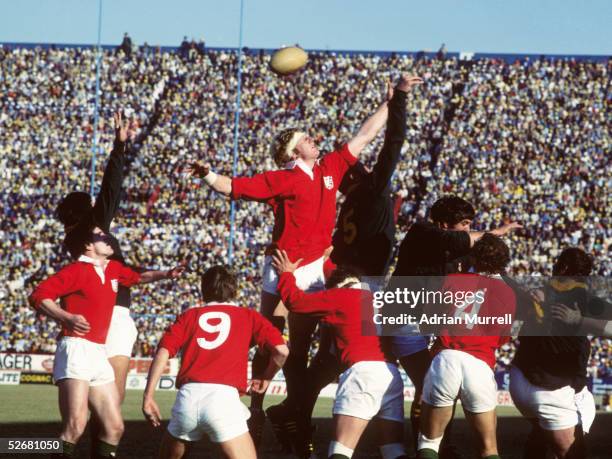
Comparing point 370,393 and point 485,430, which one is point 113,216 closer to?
point 370,393

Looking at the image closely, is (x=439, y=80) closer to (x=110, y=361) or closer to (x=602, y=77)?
(x=602, y=77)

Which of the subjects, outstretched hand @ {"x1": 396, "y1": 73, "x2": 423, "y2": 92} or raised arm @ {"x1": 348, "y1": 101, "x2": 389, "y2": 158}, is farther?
raised arm @ {"x1": 348, "y1": 101, "x2": 389, "y2": 158}

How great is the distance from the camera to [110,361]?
7305 millimetres

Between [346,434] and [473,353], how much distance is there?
1047 mm

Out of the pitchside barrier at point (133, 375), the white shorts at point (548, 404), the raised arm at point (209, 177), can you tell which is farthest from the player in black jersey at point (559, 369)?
the pitchside barrier at point (133, 375)

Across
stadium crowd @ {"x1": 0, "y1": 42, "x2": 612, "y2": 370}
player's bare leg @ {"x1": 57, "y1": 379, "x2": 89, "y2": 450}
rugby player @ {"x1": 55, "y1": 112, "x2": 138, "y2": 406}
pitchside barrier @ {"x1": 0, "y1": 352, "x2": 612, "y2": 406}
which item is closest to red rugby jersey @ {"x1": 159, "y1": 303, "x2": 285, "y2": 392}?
player's bare leg @ {"x1": 57, "y1": 379, "x2": 89, "y2": 450}

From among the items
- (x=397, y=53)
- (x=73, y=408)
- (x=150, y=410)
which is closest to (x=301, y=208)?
(x=150, y=410)

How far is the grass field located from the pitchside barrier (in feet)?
21.2

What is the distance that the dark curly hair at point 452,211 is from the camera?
672 centimetres

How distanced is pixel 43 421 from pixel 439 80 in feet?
90.1

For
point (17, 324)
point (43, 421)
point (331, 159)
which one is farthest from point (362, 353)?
point (17, 324)

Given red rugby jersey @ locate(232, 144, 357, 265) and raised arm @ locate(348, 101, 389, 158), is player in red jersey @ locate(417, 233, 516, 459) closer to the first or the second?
red rugby jersey @ locate(232, 144, 357, 265)

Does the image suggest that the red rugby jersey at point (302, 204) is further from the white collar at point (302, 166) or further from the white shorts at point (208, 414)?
the white shorts at point (208, 414)

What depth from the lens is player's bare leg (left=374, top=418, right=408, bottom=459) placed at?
6211mm
